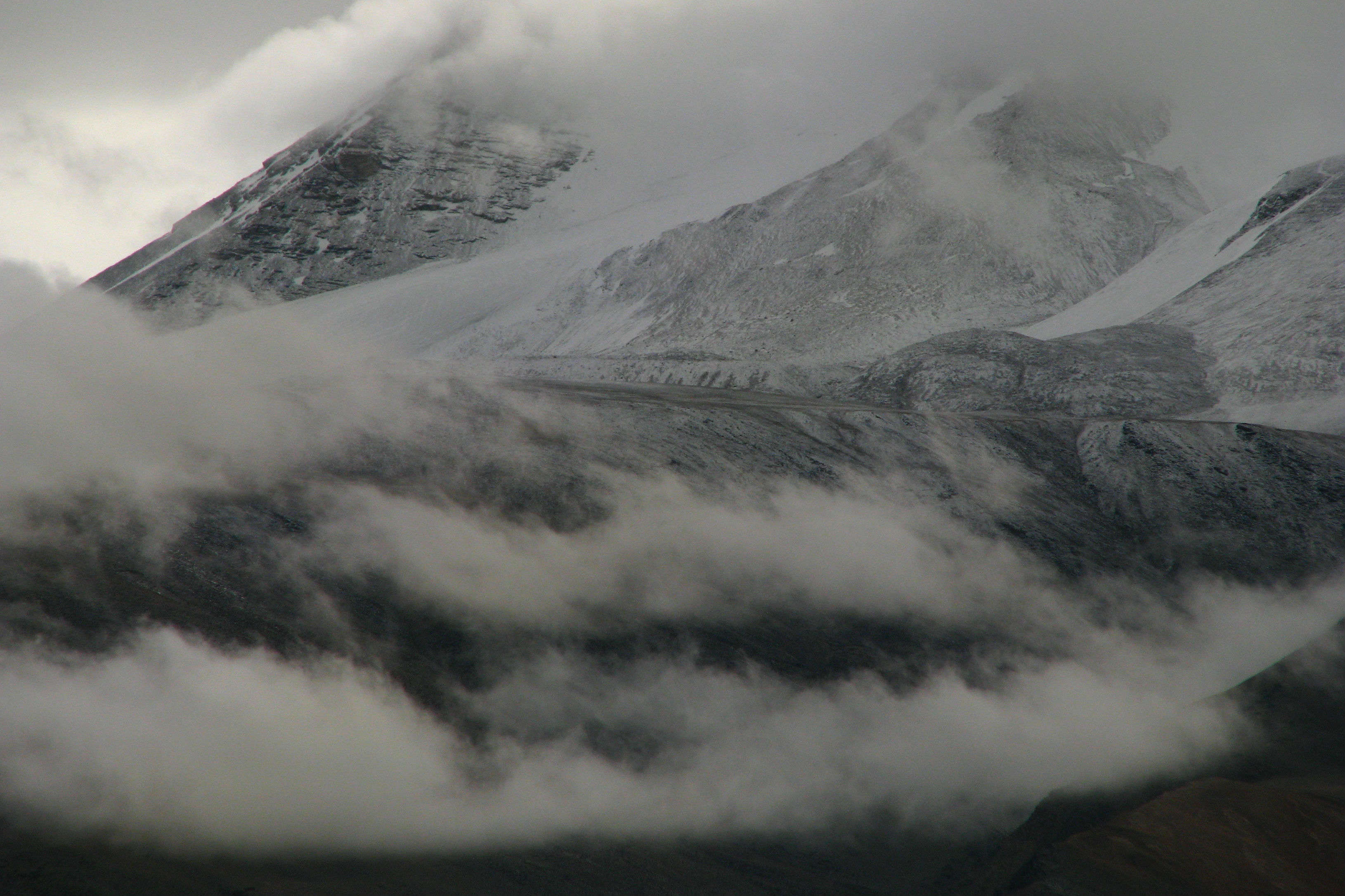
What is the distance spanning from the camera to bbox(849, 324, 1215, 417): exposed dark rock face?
316 ft

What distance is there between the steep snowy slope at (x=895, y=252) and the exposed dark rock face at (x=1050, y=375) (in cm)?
1219

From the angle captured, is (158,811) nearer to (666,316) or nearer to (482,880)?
(482,880)

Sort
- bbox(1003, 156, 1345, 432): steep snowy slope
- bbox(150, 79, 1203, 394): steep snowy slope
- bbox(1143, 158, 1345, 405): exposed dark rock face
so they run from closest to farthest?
bbox(1003, 156, 1345, 432): steep snowy slope, bbox(1143, 158, 1345, 405): exposed dark rock face, bbox(150, 79, 1203, 394): steep snowy slope

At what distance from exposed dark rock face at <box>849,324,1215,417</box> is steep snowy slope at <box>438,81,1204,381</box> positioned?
1219 centimetres

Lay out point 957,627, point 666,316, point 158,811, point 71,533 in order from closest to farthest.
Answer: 1. point 158,811
2. point 71,533
3. point 957,627
4. point 666,316

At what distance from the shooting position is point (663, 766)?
6550cm

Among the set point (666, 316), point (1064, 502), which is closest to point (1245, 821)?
point (1064, 502)

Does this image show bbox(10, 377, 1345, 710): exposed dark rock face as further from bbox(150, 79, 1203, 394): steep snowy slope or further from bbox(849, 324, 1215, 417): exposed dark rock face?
bbox(150, 79, 1203, 394): steep snowy slope

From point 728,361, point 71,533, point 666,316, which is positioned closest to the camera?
point 71,533

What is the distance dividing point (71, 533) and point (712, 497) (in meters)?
35.7

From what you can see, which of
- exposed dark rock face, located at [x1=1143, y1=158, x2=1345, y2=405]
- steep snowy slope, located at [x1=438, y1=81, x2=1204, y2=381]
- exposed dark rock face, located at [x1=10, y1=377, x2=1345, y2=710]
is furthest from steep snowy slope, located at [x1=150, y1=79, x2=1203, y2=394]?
exposed dark rock face, located at [x1=10, y1=377, x2=1345, y2=710]

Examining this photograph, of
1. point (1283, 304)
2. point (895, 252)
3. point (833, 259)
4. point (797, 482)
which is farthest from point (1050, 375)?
point (833, 259)

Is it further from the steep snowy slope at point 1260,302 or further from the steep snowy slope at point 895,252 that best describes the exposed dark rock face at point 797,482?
the steep snowy slope at point 895,252

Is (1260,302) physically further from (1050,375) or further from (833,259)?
(833,259)
